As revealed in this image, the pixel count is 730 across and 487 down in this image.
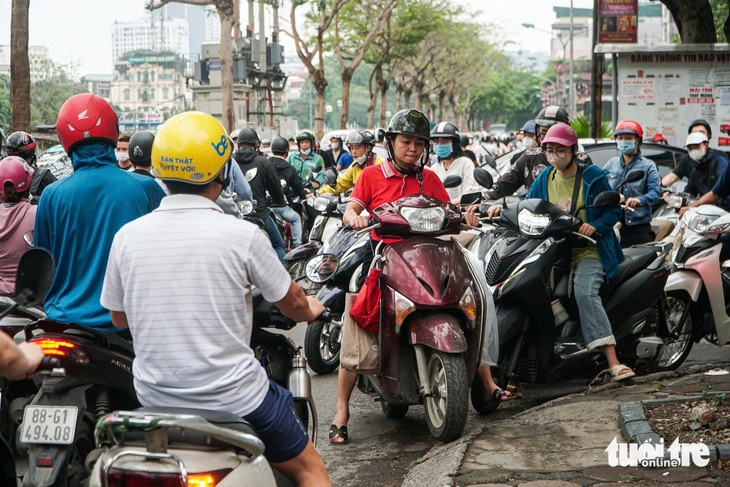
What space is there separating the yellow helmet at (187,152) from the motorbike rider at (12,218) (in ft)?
10.4

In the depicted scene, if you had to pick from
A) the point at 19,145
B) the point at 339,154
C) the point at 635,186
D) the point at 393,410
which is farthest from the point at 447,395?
the point at 339,154

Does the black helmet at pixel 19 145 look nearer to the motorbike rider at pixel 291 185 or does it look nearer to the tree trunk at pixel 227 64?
the motorbike rider at pixel 291 185

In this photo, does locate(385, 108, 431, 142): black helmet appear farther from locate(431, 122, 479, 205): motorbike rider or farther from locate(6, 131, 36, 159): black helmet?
locate(6, 131, 36, 159): black helmet

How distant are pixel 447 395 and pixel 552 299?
1610 mm

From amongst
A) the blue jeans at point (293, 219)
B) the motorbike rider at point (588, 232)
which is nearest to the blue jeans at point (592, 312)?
the motorbike rider at point (588, 232)

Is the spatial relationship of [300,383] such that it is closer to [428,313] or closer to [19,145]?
[428,313]

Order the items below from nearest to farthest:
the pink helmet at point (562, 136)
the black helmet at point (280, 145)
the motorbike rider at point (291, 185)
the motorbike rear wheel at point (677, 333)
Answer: the pink helmet at point (562, 136) < the motorbike rear wheel at point (677, 333) < the motorbike rider at point (291, 185) < the black helmet at point (280, 145)

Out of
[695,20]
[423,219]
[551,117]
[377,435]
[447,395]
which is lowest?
[377,435]

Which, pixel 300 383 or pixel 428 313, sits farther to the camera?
pixel 428 313

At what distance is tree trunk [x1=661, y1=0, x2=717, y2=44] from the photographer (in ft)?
49.4

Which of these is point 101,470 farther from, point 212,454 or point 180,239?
point 180,239

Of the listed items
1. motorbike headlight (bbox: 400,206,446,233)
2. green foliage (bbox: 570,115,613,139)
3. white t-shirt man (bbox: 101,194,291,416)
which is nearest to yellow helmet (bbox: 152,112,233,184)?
white t-shirt man (bbox: 101,194,291,416)

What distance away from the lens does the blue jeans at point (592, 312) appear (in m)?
6.42

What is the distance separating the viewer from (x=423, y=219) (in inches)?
215
